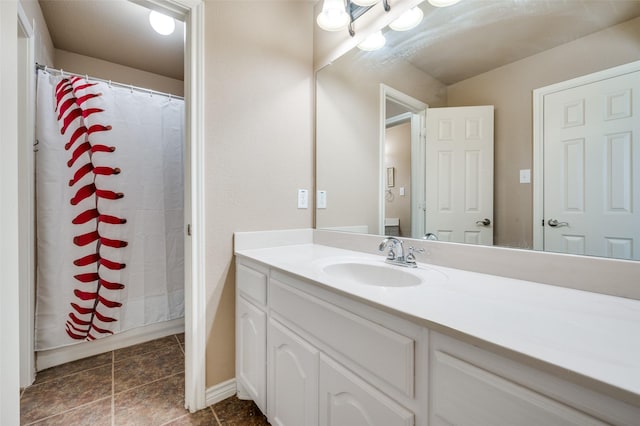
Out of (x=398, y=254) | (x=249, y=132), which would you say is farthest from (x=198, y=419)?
(x=249, y=132)

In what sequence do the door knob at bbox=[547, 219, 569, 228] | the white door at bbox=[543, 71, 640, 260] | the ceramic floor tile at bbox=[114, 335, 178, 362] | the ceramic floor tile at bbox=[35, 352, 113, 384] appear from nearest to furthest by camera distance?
the white door at bbox=[543, 71, 640, 260] < the door knob at bbox=[547, 219, 569, 228] < the ceramic floor tile at bbox=[35, 352, 113, 384] < the ceramic floor tile at bbox=[114, 335, 178, 362]

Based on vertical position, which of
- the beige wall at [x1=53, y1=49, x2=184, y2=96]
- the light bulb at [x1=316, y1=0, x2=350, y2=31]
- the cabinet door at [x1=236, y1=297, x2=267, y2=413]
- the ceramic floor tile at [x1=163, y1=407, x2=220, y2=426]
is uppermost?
the beige wall at [x1=53, y1=49, x2=184, y2=96]

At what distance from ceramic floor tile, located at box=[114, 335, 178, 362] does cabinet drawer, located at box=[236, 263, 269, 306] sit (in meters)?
1.12

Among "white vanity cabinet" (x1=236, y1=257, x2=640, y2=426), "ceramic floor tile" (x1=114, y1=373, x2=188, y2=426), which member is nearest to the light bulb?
"white vanity cabinet" (x1=236, y1=257, x2=640, y2=426)

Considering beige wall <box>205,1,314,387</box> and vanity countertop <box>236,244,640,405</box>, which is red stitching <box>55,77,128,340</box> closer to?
beige wall <box>205,1,314,387</box>

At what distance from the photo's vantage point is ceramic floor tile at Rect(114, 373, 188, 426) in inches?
49.9

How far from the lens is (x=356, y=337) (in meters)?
0.73

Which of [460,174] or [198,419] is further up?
[460,174]

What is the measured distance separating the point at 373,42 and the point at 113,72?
2.42 m

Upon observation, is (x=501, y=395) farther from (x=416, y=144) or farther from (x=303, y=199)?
(x=303, y=199)

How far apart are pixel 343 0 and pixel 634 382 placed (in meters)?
1.76

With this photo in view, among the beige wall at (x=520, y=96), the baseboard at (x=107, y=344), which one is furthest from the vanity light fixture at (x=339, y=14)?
the baseboard at (x=107, y=344)

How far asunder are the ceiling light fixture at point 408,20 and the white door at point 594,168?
2.20 ft

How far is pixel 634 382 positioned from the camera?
36 centimetres
